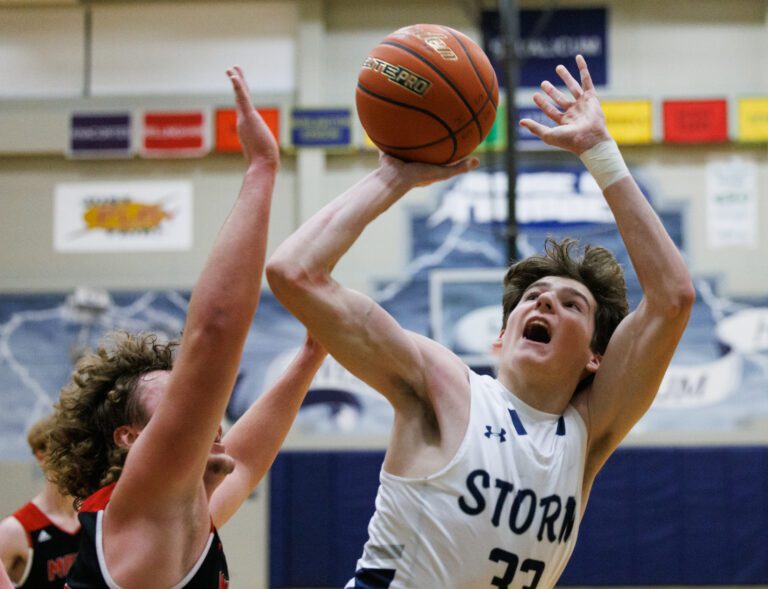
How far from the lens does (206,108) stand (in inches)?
416

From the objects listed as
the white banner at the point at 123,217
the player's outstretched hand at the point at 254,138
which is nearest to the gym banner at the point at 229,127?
the white banner at the point at 123,217

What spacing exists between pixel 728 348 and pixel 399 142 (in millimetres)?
8124

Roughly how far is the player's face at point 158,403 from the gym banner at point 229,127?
851cm

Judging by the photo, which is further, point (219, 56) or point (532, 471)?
point (219, 56)

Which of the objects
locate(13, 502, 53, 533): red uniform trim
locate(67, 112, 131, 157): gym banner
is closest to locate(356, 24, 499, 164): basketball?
locate(13, 502, 53, 533): red uniform trim

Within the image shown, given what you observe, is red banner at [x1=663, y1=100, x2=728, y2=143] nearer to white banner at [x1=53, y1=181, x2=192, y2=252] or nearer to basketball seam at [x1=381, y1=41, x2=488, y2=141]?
white banner at [x1=53, y1=181, x2=192, y2=252]

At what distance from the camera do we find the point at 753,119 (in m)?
10.2

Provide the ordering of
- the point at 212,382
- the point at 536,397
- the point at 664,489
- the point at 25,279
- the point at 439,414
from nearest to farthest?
the point at 212,382
the point at 439,414
the point at 536,397
the point at 664,489
the point at 25,279

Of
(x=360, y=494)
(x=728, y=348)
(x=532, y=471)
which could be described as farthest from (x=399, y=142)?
(x=728, y=348)

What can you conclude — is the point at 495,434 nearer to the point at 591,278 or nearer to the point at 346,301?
the point at 346,301

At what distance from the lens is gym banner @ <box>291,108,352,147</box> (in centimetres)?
1036

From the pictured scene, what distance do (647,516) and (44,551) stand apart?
6.63m

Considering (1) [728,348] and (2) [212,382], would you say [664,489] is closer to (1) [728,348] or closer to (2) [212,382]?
(1) [728,348]

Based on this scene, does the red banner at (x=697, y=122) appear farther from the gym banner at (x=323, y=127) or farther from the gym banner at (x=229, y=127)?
the gym banner at (x=229, y=127)
